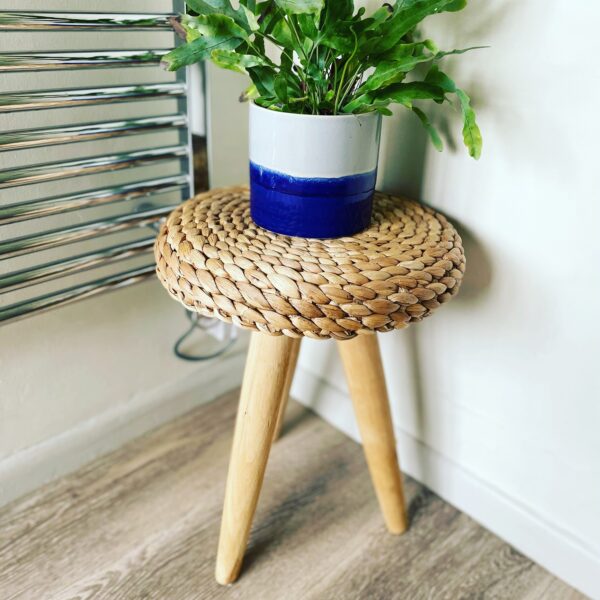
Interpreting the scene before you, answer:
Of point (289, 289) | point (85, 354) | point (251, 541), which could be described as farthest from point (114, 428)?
point (289, 289)

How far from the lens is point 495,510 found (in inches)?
35.4

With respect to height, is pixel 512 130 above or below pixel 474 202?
above

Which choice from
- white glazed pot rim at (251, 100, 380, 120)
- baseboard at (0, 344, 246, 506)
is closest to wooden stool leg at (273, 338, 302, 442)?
baseboard at (0, 344, 246, 506)

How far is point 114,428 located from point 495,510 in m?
0.65

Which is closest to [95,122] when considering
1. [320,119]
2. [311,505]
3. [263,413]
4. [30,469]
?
[320,119]

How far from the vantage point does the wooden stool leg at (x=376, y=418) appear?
783 millimetres

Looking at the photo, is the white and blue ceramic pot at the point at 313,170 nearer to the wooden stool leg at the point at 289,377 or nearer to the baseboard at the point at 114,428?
the wooden stool leg at the point at 289,377

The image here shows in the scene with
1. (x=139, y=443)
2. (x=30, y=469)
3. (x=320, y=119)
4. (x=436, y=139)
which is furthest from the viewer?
(x=139, y=443)

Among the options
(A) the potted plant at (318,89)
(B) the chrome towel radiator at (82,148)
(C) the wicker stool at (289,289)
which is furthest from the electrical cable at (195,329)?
(A) the potted plant at (318,89)

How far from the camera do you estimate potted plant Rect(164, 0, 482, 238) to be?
59 cm

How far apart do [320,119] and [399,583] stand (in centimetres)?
64

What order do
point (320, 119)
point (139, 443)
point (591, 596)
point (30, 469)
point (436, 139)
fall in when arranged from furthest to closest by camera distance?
point (139, 443) → point (30, 469) → point (591, 596) → point (436, 139) → point (320, 119)

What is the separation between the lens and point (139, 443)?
1.04m

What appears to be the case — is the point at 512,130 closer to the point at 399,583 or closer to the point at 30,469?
the point at 399,583
